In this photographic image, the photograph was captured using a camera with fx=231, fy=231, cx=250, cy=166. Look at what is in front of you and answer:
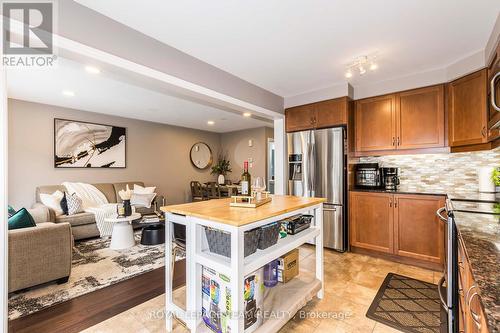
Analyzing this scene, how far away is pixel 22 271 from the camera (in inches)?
87.4

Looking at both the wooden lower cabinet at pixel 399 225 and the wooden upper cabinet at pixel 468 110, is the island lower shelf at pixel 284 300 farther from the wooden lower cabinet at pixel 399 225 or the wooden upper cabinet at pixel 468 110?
the wooden upper cabinet at pixel 468 110

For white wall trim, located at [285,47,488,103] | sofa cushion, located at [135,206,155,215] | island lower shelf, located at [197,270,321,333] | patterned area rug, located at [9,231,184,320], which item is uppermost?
white wall trim, located at [285,47,488,103]

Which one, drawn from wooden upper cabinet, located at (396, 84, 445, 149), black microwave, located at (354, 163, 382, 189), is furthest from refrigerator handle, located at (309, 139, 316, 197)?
wooden upper cabinet, located at (396, 84, 445, 149)

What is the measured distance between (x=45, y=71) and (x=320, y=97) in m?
3.67

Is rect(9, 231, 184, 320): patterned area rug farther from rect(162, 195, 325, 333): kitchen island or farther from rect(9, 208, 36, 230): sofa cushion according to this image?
rect(162, 195, 325, 333): kitchen island

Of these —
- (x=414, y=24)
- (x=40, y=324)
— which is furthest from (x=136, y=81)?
(x=414, y=24)

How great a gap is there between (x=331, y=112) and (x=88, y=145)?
4.75 metres

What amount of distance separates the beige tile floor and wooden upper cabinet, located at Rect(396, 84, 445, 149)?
158 centimetres

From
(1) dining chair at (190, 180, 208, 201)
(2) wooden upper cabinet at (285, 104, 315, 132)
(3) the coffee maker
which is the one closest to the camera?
(3) the coffee maker

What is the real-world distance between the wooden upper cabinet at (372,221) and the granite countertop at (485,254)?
62.9 inches

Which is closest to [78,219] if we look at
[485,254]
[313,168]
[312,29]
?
[313,168]

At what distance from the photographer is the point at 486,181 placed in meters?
2.61

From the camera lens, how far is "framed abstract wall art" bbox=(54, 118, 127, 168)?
4.44 m

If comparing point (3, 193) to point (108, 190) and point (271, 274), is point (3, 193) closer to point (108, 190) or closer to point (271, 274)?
point (271, 274)
